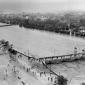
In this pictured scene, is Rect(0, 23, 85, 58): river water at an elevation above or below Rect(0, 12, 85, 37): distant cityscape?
below

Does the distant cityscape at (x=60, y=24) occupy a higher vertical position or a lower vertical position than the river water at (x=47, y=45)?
higher

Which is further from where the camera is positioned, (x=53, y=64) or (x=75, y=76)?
(x=53, y=64)

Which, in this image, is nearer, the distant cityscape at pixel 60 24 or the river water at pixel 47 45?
the river water at pixel 47 45

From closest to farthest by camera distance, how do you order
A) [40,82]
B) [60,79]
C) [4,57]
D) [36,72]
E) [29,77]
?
[60,79] < [40,82] < [29,77] < [36,72] < [4,57]

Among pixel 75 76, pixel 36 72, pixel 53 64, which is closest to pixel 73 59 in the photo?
pixel 53 64

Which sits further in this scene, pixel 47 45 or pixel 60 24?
pixel 60 24

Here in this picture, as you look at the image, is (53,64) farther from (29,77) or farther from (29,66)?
(29,77)

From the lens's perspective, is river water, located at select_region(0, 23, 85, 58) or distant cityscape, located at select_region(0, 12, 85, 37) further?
distant cityscape, located at select_region(0, 12, 85, 37)

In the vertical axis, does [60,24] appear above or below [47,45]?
above

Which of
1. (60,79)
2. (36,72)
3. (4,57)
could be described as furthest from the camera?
Answer: (4,57)
